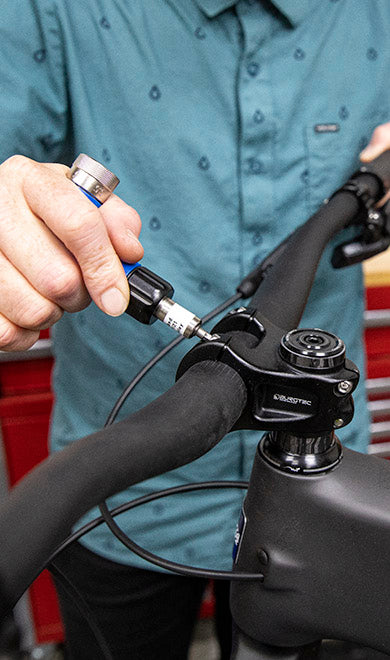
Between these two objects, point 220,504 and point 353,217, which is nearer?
point 353,217

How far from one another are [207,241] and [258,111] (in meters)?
0.13

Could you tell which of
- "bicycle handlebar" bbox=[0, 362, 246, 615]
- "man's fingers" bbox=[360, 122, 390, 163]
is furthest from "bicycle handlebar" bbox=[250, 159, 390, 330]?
"bicycle handlebar" bbox=[0, 362, 246, 615]

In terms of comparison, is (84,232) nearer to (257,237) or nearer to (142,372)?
(142,372)

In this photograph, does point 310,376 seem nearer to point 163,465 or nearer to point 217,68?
point 163,465

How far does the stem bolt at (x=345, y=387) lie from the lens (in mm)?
294

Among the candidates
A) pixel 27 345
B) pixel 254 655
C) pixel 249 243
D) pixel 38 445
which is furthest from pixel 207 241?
pixel 38 445

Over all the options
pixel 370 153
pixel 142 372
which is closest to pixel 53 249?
pixel 142 372

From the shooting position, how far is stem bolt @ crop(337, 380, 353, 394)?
0.29 metres

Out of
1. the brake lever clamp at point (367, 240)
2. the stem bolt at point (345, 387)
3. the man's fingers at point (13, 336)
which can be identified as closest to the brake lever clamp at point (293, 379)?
the stem bolt at point (345, 387)

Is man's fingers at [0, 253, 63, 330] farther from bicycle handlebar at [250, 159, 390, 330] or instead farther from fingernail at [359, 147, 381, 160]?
fingernail at [359, 147, 381, 160]

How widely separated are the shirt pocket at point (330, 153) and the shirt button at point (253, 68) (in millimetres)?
77

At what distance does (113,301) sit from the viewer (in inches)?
12.9

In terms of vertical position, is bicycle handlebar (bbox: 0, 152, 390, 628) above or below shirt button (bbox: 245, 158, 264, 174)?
above

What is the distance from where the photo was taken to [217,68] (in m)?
0.55
